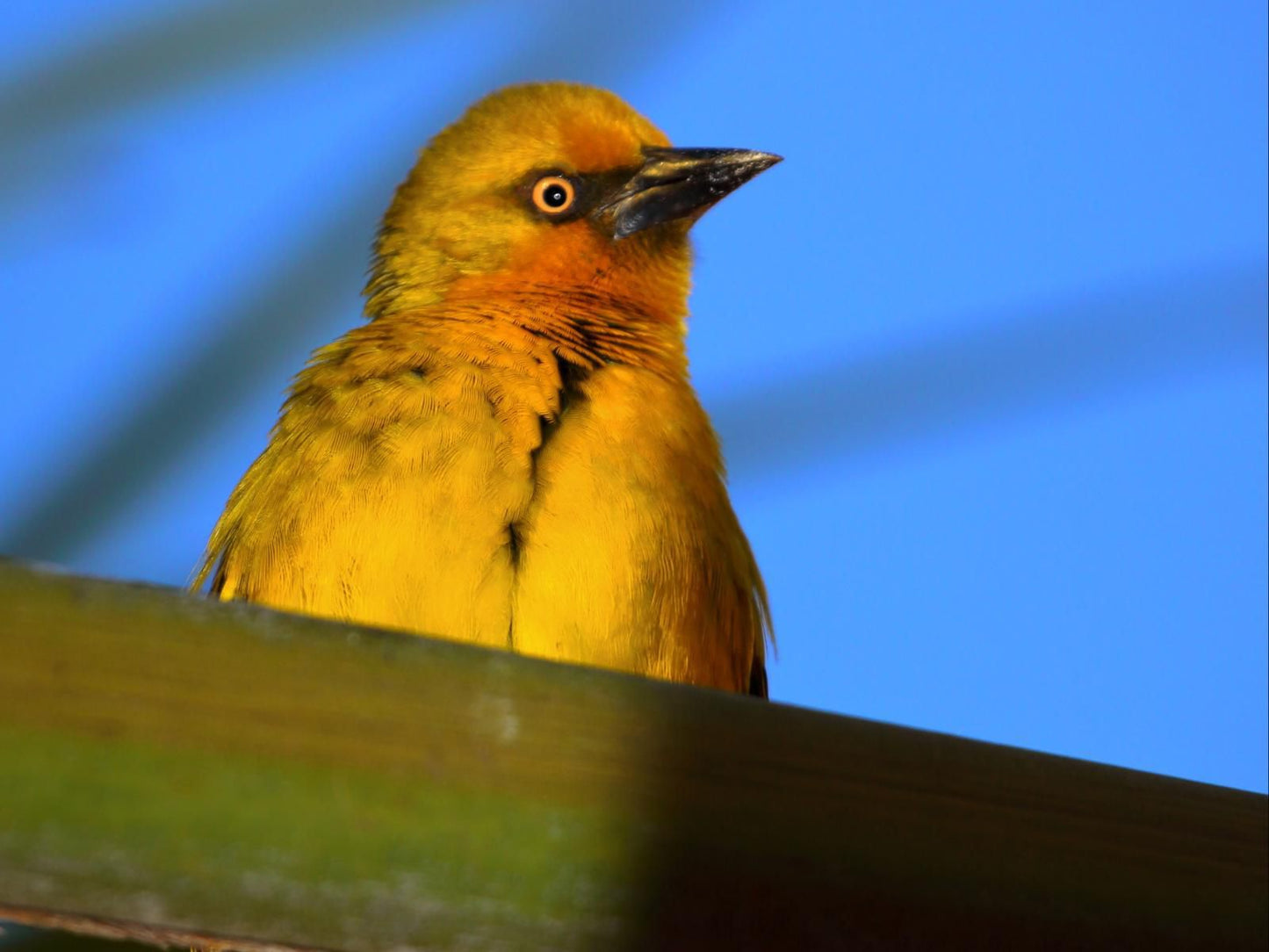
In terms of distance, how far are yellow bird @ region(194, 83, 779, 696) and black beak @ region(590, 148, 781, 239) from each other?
0.06 metres

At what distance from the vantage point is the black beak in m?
4.09

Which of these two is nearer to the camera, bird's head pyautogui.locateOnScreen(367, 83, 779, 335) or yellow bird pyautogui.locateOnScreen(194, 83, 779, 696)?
yellow bird pyautogui.locateOnScreen(194, 83, 779, 696)

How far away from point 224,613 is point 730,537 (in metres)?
2.11

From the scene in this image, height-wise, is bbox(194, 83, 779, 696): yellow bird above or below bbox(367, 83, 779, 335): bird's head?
below

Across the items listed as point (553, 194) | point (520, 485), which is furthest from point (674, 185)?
point (520, 485)

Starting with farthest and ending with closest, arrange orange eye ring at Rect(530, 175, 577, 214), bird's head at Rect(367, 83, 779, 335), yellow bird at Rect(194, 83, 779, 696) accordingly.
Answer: orange eye ring at Rect(530, 175, 577, 214) → bird's head at Rect(367, 83, 779, 335) → yellow bird at Rect(194, 83, 779, 696)

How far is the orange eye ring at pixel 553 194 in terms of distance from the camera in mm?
4125

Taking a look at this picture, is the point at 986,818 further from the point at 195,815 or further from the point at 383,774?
the point at 195,815

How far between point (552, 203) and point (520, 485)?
1.32 metres

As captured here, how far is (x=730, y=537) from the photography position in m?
3.40

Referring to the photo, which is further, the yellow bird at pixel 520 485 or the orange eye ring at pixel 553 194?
the orange eye ring at pixel 553 194

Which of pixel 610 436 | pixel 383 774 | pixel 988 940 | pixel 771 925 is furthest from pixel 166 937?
pixel 610 436

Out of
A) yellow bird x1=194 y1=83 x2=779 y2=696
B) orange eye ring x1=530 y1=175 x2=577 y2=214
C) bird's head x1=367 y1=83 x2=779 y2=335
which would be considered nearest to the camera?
yellow bird x1=194 y1=83 x2=779 y2=696

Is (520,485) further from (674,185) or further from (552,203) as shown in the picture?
(674,185)
